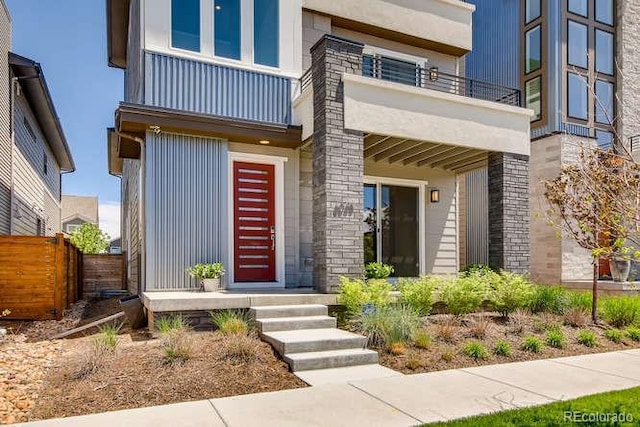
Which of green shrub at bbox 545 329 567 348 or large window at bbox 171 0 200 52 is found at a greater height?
large window at bbox 171 0 200 52

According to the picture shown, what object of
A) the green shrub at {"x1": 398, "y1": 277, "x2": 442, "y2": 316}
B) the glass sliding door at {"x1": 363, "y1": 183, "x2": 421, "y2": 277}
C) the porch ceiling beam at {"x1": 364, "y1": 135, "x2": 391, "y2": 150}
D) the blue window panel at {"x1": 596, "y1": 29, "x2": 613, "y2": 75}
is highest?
the blue window panel at {"x1": 596, "y1": 29, "x2": 613, "y2": 75}

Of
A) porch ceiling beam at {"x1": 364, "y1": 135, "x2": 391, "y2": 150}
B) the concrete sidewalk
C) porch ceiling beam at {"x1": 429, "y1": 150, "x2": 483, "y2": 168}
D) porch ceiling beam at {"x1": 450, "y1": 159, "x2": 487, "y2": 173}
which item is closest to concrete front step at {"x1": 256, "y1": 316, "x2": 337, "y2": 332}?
the concrete sidewalk

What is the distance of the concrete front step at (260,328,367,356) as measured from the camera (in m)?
5.47

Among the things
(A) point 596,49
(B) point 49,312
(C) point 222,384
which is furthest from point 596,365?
(A) point 596,49

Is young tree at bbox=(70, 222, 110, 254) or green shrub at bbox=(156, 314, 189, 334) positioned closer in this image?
green shrub at bbox=(156, 314, 189, 334)

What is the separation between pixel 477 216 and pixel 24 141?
14.3m

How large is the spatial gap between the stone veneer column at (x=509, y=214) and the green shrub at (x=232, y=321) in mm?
5452

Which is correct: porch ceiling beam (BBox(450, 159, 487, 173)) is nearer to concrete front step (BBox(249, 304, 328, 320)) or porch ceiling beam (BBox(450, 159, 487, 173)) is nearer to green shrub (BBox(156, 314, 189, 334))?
concrete front step (BBox(249, 304, 328, 320))

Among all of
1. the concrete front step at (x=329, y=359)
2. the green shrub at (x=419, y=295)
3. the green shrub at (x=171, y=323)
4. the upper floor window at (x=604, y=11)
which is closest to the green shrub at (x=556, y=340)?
the green shrub at (x=419, y=295)

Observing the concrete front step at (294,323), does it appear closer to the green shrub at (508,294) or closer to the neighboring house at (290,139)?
the neighboring house at (290,139)

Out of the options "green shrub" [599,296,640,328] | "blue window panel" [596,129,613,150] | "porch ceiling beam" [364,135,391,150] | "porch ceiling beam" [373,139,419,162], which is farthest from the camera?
"blue window panel" [596,129,613,150]

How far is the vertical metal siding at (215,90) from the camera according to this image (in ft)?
26.3

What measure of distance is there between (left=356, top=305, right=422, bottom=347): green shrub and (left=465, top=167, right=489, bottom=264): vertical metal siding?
32.5ft

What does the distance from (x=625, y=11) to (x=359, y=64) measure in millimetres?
13516
